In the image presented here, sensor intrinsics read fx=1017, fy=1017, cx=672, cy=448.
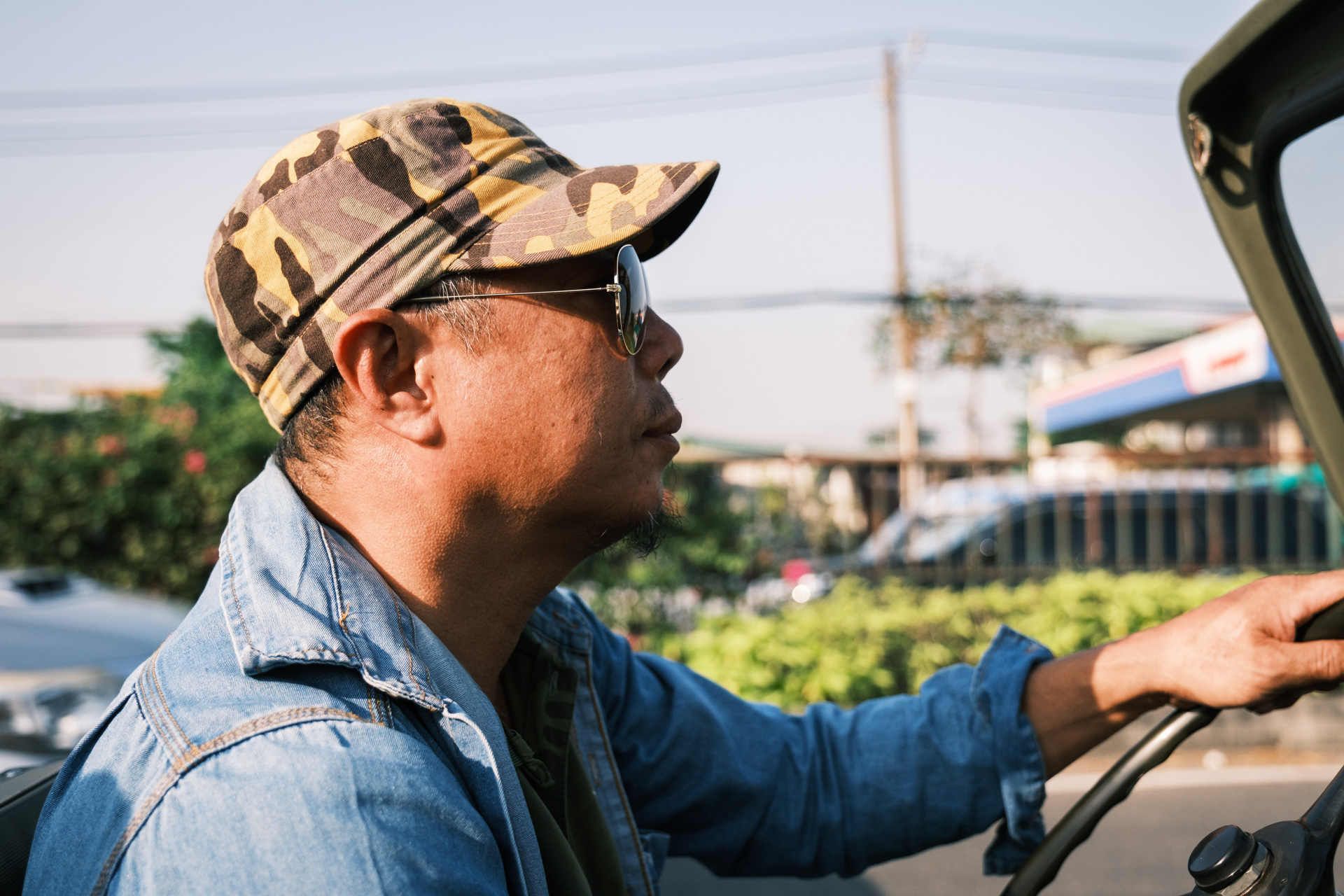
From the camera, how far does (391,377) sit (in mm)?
1392

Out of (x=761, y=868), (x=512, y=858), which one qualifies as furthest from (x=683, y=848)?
(x=512, y=858)

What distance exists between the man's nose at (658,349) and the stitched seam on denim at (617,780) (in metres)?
0.53

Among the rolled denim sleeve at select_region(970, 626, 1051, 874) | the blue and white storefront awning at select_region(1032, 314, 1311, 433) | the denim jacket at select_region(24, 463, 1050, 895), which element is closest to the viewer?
the denim jacket at select_region(24, 463, 1050, 895)

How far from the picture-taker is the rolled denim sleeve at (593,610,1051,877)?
1742 mm

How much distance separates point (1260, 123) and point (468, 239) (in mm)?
1028

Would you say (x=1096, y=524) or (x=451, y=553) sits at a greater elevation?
(x=451, y=553)

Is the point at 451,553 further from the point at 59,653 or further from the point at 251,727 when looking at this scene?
the point at 59,653

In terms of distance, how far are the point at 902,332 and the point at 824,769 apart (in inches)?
466

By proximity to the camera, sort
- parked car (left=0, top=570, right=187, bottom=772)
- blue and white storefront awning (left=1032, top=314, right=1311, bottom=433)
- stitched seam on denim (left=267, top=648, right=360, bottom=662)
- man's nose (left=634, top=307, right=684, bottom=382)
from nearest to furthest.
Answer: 1. stitched seam on denim (left=267, top=648, right=360, bottom=662)
2. man's nose (left=634, top=307, right=684, bottom=382)
3. parked car (left=0, top=570, right=187, bottom=772)
4. blue and white storefront awning (left=1032, top=314, right=1311, bottom=433)

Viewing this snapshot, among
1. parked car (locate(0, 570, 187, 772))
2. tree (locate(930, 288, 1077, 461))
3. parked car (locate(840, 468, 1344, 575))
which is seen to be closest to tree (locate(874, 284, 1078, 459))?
tree (locate(930, 288, 1077, 461))

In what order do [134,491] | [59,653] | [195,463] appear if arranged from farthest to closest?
[134,491]
[195,463]
[59,653]

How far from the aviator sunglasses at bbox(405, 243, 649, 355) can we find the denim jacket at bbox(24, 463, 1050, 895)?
→ 48cm

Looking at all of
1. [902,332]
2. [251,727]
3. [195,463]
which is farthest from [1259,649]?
[902,332]

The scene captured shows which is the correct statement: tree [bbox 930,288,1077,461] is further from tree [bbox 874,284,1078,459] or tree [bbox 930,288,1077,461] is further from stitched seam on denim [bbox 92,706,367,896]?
stitched seam on denim [bbox 92,706,367,896]
